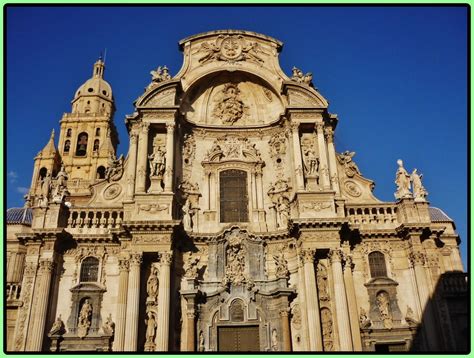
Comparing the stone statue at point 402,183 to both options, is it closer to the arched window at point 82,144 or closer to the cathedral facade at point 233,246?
the cathedral facade at point 233,246

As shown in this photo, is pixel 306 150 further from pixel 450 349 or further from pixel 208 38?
pixel 450 349

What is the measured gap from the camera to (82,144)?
42656 mm

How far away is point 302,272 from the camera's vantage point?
1867 cm

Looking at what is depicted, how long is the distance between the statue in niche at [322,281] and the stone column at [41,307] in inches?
392

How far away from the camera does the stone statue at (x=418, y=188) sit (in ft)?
65.4

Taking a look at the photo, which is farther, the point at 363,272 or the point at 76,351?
the point at 363,272

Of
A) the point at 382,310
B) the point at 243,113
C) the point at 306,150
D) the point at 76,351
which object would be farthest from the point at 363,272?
the point at 76,351

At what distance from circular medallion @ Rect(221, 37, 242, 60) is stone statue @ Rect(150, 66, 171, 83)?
292 centimetres

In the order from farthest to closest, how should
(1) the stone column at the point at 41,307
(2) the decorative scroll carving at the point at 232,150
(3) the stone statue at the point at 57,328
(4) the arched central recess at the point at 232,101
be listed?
(4) the arched central recess at the point at 232,101 → (2) the decorative scroll carving at the point at 232,150 → (3) the stone statue at the point at 57,328 → (1) the stone column at the point at 41,307

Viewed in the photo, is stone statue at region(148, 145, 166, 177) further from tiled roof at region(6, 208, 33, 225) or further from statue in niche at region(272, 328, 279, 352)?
tiled roof at region(6, 208, 33, 225)

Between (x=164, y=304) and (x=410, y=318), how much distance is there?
29.5ft

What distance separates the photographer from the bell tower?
40.6 metres

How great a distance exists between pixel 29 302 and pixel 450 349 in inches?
594

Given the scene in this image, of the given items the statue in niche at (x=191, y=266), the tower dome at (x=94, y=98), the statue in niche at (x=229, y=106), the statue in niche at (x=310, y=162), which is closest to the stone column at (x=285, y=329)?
the statue in niche at (x=191, y=266)
